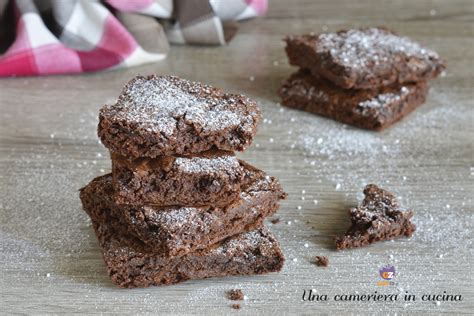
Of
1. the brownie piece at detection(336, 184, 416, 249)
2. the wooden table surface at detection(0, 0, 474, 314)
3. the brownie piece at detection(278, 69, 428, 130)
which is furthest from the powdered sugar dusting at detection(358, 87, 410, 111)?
the brownie piece at detection(336, 184, 416, 249)

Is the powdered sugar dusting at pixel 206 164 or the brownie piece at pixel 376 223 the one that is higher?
Result: the powdered sugar dusting at pixel 206 164

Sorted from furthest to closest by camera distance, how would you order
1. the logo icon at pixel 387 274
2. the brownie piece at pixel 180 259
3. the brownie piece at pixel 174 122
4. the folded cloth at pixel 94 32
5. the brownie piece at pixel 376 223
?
1. the folded cloth at pixel 94 32
2. the brownie piece at pixel 376 223
3. the logo icon at pixel 387 274
4. the brownie piece at pixel 180 259
5. the brownie piece at pixel 174 122

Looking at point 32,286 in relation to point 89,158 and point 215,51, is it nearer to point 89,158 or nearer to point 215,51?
point 89,158

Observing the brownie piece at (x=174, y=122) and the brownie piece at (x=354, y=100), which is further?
the brownie piece at (x=354, y=100)

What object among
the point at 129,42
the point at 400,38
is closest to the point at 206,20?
the point at 129,42

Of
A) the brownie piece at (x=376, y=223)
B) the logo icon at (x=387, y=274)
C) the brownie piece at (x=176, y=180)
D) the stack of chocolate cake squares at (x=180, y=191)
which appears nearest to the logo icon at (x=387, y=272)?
the logo icon at (x=387, y=274)

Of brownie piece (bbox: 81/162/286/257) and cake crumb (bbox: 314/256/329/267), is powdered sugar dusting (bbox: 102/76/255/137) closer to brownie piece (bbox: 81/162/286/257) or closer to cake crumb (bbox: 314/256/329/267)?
brownie piece (bbox: 81/162/286/257)

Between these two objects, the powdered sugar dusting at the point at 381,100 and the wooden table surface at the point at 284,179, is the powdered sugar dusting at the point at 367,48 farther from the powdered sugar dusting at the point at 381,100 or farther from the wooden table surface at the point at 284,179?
the wooden table surface at the point at 284,179
